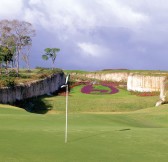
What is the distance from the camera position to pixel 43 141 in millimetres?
18219

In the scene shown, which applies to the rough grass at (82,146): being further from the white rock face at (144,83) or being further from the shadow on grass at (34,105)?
the white rock face at (144,83)

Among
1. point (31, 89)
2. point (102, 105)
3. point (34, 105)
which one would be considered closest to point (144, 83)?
point (102, 105)

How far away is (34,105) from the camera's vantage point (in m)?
57.9

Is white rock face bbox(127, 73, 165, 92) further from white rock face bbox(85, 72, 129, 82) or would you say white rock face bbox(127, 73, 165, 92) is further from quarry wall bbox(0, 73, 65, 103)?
white rock face bbox(85, 72, 129, 82)

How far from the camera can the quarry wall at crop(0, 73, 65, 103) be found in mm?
52588

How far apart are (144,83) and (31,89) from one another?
30166 mm

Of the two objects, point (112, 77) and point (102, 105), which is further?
point (112, 77)

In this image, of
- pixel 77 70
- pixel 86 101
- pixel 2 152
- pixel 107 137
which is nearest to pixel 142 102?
pixel 86 101

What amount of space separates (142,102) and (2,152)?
164 feet

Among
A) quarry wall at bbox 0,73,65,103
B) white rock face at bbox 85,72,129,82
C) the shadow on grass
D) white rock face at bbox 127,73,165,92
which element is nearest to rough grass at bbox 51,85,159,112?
the shadow on grass

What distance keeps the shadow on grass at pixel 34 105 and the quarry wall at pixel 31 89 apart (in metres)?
0.79

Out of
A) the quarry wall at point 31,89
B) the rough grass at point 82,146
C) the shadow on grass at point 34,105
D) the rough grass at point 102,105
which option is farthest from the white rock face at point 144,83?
the rough grass at point 82,146

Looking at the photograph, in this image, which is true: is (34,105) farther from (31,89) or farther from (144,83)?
(144,83)

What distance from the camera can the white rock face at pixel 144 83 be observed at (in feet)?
269
